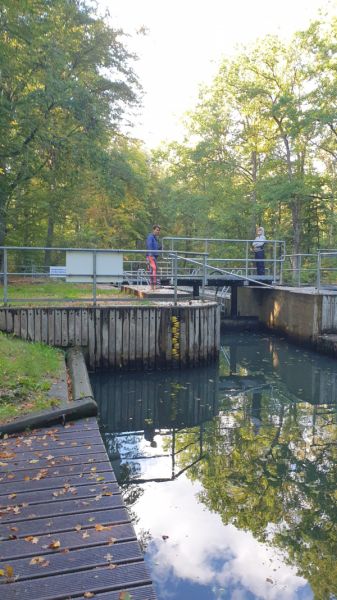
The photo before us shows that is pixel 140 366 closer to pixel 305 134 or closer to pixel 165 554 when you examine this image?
pixel 165 554

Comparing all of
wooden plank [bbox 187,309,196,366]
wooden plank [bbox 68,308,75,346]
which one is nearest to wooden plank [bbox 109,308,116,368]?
wooden plank [bbox 68,308,75,346]

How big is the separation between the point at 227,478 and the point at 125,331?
17.2ft

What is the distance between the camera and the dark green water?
427cm

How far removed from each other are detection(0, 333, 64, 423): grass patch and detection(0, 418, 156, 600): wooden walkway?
38.9 inches

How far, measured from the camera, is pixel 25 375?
23.7 ft

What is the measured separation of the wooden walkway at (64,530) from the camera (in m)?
2.90

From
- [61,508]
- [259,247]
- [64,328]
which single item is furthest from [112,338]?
[259,247]

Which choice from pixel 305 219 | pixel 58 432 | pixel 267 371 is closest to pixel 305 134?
pixel 305 219

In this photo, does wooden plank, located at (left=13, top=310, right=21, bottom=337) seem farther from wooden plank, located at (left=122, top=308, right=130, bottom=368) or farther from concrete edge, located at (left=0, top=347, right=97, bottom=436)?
concrete edge, located at (left=0, top=347, right=97, bottom=436)

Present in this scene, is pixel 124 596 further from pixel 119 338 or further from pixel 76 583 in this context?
pixel 119 338

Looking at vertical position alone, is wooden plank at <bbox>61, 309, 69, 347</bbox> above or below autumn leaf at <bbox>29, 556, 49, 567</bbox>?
above

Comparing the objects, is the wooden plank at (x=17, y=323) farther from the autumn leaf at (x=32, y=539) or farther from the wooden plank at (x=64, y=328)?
the autumn leaf at (x=32, y=539)

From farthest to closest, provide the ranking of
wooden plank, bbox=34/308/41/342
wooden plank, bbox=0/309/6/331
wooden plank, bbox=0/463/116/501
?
wooden plank, bbox=34/308/41/342 → wooden plank, bbox=0/309/6/331 → wooden plank, bbox=0/463/116/501

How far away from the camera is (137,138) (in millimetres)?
30156
